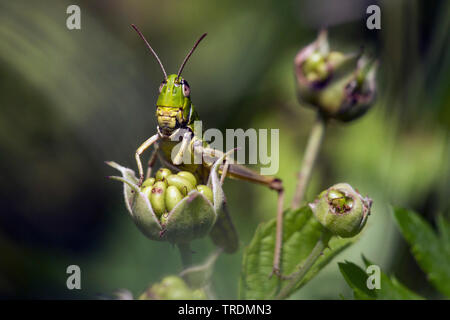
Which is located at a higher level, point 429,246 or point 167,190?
point 167,190

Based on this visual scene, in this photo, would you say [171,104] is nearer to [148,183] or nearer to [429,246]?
[148,183]

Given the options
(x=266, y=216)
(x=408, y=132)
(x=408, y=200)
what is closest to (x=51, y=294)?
(x=266, y=216)

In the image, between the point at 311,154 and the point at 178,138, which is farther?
the point at 311,154

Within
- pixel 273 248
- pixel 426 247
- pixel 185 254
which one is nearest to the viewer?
pixel 185 254

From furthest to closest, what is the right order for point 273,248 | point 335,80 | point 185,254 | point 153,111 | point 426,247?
point 153,111, point 335,80, point 426,247, point 273,248, point 185,254

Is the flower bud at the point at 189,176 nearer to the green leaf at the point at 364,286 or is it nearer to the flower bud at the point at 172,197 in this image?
the flower bud at the point at 172,197

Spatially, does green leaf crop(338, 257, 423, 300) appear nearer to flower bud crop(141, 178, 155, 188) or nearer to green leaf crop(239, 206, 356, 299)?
green leaf crop(239, 206, 356, 299)

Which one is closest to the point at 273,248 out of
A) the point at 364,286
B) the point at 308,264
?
the point at 308,264
